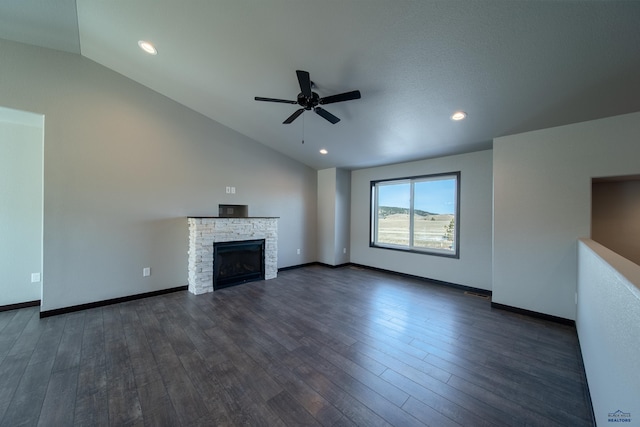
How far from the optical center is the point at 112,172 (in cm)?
344

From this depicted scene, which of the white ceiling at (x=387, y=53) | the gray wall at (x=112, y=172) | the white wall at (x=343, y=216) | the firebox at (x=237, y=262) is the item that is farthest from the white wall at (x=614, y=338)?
the gray wall at (x=112, y=172)

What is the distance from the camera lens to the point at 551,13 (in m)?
1.67

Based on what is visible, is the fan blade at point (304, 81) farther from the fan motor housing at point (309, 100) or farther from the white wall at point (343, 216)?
the white wall at point (343, 216)

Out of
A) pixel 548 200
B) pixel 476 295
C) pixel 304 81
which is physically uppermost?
pixel 304 81

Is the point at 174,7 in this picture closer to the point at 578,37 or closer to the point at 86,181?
the point at 86,181

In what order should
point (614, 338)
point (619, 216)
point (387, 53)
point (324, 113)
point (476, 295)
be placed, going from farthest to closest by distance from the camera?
point (476, 295) → point (619, 216) → point (324, 113) → point (387, 53) → point (614, 338)

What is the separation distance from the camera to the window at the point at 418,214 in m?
4.48

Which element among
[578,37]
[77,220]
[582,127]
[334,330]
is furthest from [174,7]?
[582,127]

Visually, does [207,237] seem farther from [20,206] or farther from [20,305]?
[20,305]

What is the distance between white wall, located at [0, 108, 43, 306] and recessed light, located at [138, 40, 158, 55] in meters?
1.69

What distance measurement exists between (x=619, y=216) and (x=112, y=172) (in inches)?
290

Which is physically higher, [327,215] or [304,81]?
[304,81]

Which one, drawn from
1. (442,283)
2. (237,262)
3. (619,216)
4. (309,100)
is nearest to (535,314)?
(442,283)

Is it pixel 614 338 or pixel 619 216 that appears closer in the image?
pixel 614 338
